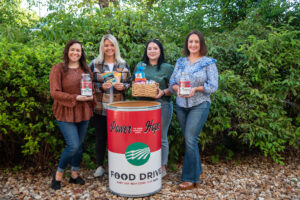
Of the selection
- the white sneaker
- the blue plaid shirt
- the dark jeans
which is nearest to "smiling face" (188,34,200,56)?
the blue plaid shirt

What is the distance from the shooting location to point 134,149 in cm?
329

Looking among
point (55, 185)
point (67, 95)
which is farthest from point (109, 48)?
point (55, 185)

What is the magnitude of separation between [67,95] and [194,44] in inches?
65.2

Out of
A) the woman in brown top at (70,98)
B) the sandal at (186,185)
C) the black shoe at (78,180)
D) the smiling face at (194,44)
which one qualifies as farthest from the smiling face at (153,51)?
the black shoe at (78,180)

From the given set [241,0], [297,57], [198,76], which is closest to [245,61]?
[297,57]

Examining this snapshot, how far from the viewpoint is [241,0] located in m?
7.88

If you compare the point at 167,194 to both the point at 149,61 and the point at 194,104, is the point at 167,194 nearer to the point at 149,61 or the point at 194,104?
the point at 194,104

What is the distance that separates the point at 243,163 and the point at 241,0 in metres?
5.04

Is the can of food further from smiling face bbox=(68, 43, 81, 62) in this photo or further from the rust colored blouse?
smiling face bbox=(68, 43, 81, 62)

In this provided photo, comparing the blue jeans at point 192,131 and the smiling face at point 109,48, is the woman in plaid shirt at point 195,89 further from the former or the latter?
the smiling face at point 109,48

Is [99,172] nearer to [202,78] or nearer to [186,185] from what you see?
[186,185]

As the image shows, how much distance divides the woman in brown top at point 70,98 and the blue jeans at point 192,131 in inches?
47.7

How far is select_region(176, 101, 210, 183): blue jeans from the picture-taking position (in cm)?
345

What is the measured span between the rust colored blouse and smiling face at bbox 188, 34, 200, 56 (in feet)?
4.65
